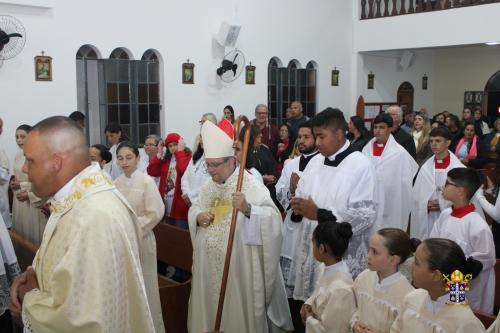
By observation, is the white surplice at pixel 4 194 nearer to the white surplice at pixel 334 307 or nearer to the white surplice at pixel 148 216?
the white surplice at pixel 148 216

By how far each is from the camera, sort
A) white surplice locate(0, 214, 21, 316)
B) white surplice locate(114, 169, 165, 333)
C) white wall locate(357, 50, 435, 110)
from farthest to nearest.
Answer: white wall locate(357, 50, 435, 110) → white surplice locate(114, 169, 165, 333) → white surplice locate(0, 214, 21, 316)

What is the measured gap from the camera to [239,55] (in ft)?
38.3

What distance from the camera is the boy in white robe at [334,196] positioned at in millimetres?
3904

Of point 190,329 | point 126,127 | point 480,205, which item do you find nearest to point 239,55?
point 126,127

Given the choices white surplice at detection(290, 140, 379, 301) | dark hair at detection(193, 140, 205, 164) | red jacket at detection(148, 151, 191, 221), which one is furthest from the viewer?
red jacket at detection(148, 151, 191, 221)

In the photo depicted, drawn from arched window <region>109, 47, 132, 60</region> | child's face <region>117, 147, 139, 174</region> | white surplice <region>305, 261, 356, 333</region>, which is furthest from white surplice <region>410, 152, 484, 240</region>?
arched window <region>109, 47, 132, 60</region>

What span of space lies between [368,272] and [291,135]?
6135mm

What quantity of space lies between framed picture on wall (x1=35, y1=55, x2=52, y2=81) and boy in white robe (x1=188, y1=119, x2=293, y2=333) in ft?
18.7

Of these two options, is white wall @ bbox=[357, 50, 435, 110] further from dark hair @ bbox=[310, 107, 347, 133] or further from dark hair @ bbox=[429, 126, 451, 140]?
dark hair @ bbox=[310, 107, 347, 133]

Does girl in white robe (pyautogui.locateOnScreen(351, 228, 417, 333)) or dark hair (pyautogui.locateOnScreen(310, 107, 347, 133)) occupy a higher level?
dark hair (pyautogui.locateOnScreen(310, 107, 347, 133))

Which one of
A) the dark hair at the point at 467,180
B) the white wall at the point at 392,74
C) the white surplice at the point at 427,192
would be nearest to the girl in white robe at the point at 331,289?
the dark hair at the point at 467,180

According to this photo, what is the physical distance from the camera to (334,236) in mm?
3455

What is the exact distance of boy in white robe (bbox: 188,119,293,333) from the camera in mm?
4016

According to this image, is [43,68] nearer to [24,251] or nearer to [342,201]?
[24,251]
